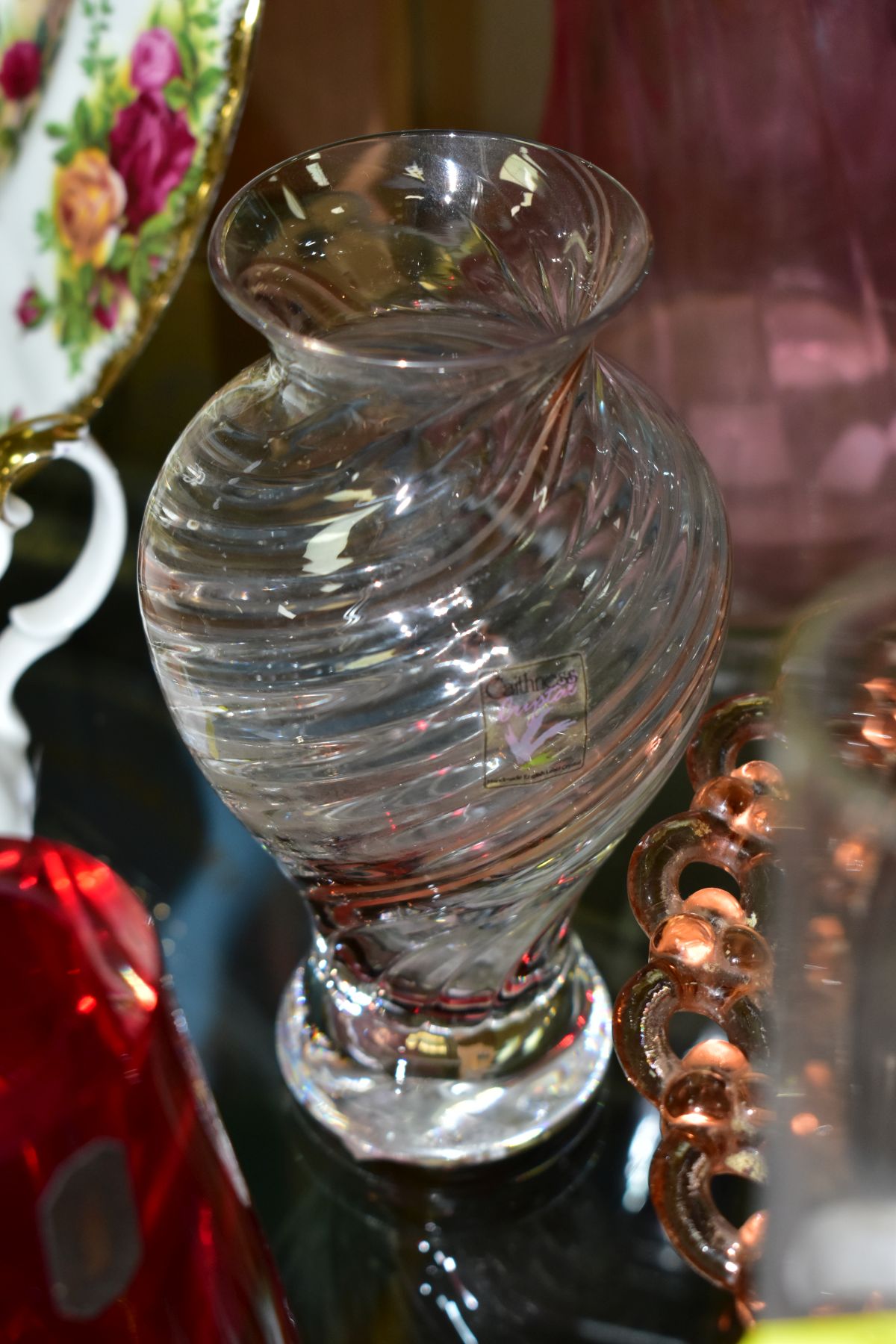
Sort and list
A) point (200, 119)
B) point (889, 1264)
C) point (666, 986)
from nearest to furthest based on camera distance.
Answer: point (889, 1264) → point (666, 986) → point (200, 119)

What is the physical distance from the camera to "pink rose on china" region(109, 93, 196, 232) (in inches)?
15.7

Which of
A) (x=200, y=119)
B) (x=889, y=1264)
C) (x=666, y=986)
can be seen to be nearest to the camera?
(x=889, y=1264)

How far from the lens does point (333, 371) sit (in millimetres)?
214

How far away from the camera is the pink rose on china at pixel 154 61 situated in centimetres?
39

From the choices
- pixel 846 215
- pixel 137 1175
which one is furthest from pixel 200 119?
pixel 137 1175

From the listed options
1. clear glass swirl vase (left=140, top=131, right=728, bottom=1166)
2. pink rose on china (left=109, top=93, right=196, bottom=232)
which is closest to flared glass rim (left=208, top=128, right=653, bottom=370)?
clear glass swirl vase (left=140, top=131, right=728, bottom=1166)

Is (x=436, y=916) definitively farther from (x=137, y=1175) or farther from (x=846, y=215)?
(x=846, y=215)

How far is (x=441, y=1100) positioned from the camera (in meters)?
0.29

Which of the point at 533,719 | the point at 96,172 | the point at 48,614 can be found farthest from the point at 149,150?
the point at 533,719

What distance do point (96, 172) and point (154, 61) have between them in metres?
0.03

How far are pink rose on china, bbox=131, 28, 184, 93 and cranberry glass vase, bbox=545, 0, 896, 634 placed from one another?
0.36ft

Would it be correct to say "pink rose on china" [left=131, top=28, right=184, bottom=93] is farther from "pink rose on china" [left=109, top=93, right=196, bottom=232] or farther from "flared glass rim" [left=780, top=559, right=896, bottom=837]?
"flared glass rim" [left=780, top=559, right=896, bottom=837]

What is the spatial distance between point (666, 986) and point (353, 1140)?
8 centimetres

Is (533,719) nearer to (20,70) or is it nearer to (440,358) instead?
(440,358)
